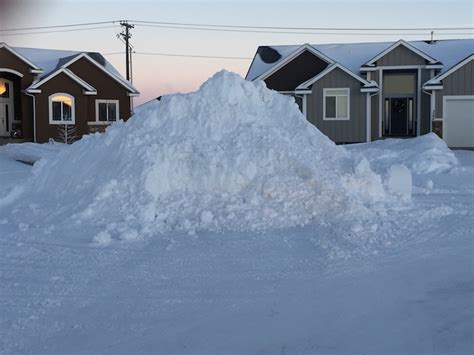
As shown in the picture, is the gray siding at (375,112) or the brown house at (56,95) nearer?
the gray siding at (375,112)

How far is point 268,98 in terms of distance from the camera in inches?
487

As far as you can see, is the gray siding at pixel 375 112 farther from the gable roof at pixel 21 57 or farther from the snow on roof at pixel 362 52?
the gable roof at pixel 21 57

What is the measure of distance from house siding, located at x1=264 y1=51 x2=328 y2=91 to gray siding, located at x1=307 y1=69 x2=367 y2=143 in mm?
1636

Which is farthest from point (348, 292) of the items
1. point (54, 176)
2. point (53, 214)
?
point (54, 176)

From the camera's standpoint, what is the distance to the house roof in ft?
108

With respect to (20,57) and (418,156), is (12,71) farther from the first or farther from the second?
(418,156)

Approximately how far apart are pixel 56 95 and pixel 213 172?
2405 centimetres

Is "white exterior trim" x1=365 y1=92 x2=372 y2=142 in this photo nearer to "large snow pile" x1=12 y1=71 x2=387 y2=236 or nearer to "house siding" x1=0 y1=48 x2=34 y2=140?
"house siding" x1=0 y1=48 x2=34 y2=140

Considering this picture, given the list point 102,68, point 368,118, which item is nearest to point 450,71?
point 368,118

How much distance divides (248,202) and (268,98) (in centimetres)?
355

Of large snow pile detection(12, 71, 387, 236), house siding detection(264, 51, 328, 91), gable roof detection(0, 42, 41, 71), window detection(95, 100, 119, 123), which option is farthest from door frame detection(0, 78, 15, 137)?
large snow pile detection(12, 71, 387, 236)

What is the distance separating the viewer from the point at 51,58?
1368 inches

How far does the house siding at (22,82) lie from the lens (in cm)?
3116

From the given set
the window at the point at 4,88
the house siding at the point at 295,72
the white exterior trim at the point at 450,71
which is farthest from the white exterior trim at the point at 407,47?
the window at the point at 4,88
